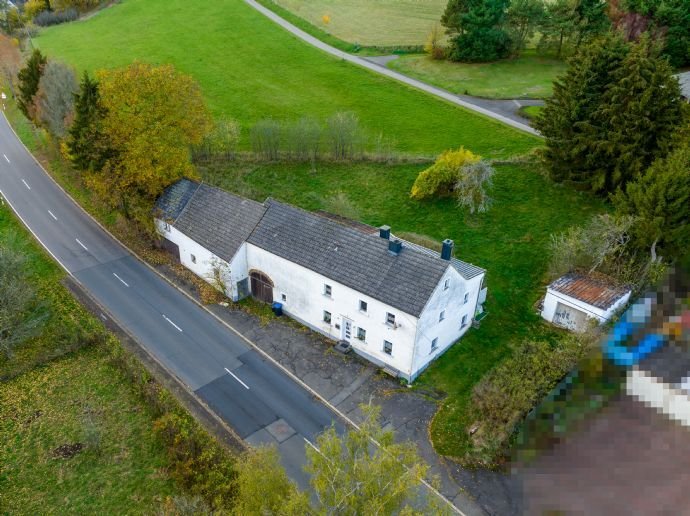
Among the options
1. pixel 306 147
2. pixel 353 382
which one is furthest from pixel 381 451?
pixel 306 147

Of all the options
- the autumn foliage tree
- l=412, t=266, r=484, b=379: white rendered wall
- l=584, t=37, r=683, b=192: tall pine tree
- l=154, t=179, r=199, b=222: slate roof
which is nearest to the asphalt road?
l=154, t=179, r=199, b=222: slate roof

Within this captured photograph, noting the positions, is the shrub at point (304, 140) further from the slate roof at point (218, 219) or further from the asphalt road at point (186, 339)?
the asphalt road at point (186, 339)

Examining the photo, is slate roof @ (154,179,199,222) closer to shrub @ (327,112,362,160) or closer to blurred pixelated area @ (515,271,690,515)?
shrub @ (327,112,362,160)

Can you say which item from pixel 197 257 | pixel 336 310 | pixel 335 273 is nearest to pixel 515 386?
pixel 336 310

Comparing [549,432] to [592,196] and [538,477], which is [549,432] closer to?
[538,477]

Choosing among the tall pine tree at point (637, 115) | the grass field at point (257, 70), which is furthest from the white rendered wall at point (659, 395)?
the grass field at point (257, 70)
